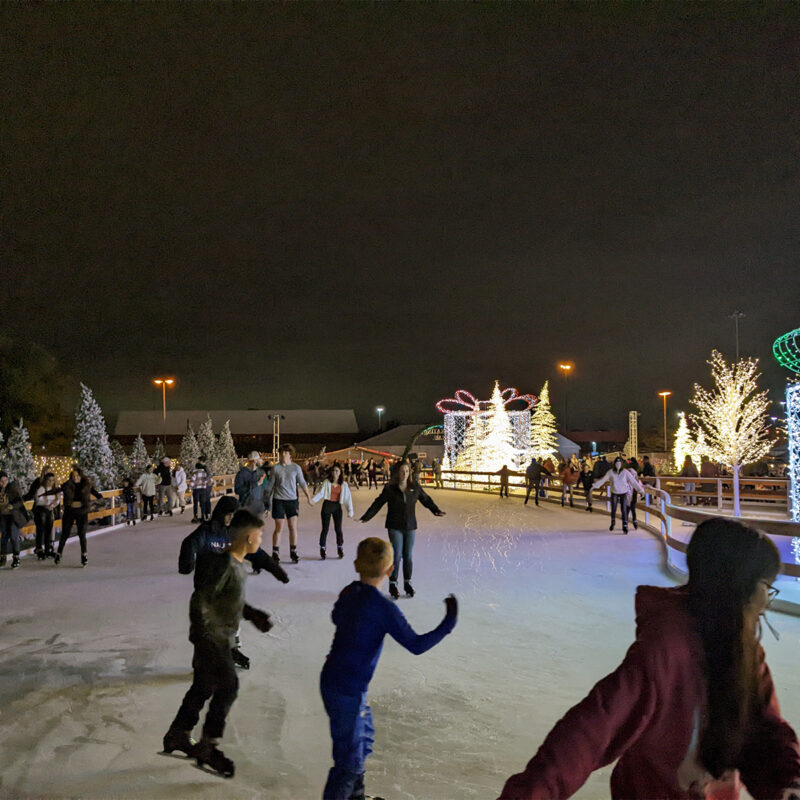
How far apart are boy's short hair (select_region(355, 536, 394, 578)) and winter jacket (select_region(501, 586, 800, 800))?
5.23 ft

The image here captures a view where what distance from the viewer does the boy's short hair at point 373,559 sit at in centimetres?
321

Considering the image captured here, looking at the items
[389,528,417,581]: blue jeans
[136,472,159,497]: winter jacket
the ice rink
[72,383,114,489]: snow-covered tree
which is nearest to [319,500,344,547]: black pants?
the ice rink

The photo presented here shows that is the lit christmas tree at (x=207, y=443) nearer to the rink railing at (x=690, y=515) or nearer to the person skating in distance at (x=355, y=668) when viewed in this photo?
the rink railing at (x=690, y=515)

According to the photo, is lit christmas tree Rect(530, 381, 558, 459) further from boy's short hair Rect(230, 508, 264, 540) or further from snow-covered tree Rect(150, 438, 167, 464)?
boy's short hair Rect(230, 508, 264, 540)

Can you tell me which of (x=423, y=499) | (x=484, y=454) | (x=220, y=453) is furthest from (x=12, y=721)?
(x=220, y=453)

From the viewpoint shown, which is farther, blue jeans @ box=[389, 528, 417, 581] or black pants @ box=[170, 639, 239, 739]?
blue jeans @ box=[389, 528, 417, 581]

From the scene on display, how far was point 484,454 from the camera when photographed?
102 feet

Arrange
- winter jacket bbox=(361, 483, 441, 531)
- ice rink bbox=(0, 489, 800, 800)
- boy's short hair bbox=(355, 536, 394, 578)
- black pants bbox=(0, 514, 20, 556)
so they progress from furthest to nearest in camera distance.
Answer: black pants bbox=(0, 514, 20, 556)
winter jacket bbox=(361, 483, 441, 531)
ice rink bbox=(0, 489, 800, 800)
boy's short hair bbox=(355, 536, 394, 578)

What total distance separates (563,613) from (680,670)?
5.77 metres

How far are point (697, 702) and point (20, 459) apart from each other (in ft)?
69.8

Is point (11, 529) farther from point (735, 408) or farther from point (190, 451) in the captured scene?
point (190, 451)

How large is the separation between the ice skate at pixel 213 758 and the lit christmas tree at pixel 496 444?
89.6 ft

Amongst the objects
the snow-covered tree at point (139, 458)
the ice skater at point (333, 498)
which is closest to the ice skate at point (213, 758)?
the ice skater at point (333, 498)

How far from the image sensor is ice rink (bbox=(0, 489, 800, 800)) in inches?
139
